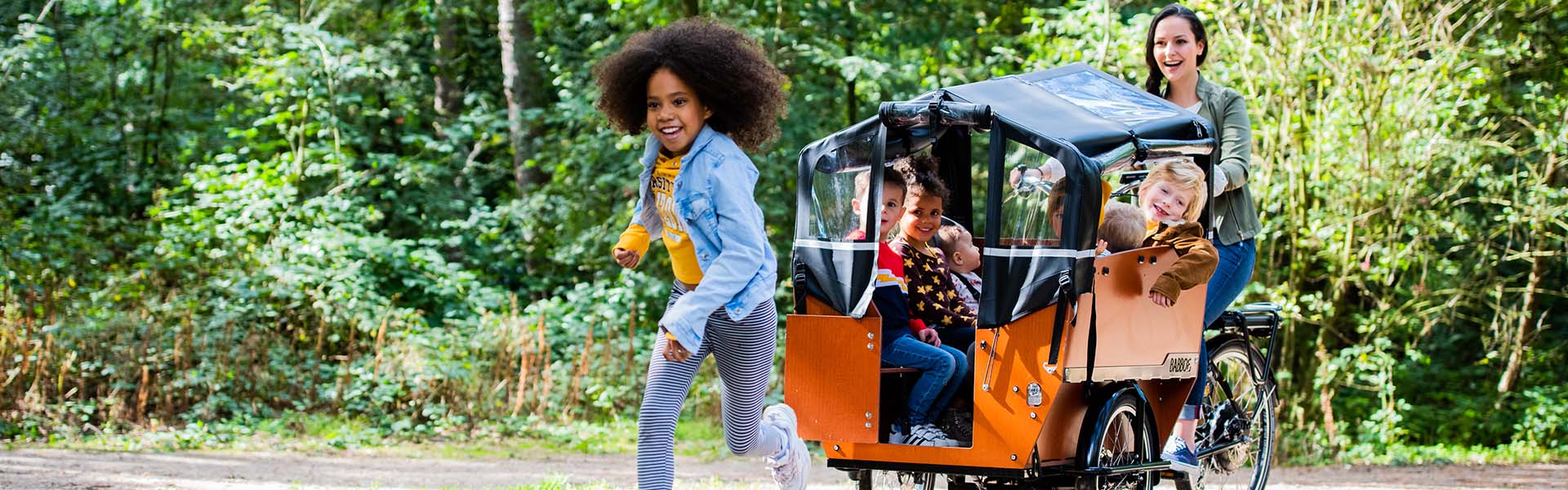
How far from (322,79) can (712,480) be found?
7.64m

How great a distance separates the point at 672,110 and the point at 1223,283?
7.96ft

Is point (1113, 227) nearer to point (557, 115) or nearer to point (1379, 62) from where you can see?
point (1379, 62)

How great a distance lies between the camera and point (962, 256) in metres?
5.33

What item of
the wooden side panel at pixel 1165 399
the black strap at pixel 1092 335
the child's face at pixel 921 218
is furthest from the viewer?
the wooden side panel at pixel 1165 399

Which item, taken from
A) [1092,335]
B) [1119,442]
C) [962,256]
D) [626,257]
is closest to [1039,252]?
[1092,335]

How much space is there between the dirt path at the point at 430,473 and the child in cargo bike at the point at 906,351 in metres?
2.47

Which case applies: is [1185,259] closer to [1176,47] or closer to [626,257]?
[1176,47]

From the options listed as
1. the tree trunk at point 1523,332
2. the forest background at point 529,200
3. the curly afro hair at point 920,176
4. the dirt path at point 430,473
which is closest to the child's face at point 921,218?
the curly afro hair at point 920,176

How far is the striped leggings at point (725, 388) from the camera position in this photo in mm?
4367

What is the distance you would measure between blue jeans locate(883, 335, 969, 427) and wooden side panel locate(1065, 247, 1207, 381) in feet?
1.38

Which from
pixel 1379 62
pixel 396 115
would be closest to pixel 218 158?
pixel 396 115

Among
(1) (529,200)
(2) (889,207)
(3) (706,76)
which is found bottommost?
(2) (889,207)

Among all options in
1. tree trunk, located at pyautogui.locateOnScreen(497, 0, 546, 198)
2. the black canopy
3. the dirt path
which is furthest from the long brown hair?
tree trunk, located at pyautogui.locateOnScreen(497, 0, 546, 198)

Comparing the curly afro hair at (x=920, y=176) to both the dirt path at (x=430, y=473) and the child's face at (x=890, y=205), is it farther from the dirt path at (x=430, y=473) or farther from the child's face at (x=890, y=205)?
the dirt path at (x=430, y=473)
